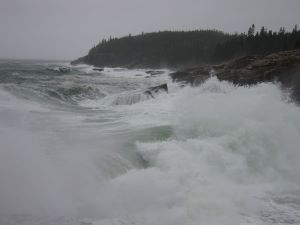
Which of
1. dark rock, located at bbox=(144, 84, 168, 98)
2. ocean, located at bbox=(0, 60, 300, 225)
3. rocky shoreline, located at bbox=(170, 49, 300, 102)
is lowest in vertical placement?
ocean, located at bbox=(0, 60, 300, 225)

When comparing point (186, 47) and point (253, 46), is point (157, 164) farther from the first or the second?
point (186, 47)

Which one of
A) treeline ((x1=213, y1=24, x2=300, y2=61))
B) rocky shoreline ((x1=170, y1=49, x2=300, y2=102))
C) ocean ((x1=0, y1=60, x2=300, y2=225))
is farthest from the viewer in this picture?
treeline ((x1=213, y1=24, x2=300, y2=61))

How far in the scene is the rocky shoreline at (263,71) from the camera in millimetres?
21172

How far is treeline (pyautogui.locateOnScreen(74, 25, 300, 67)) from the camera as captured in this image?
55.2 metres

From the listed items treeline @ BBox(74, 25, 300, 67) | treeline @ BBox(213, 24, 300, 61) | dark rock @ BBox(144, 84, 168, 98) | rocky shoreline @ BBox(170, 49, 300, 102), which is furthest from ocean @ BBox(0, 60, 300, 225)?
treeline @ BBox(213, 24, 300, 61)

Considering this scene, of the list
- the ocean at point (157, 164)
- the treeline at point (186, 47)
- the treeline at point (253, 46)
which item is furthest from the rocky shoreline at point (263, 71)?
the treeline at point (253, 46)

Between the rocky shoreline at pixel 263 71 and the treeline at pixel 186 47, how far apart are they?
1727 centimetres

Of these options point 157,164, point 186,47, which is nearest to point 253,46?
point 186,47

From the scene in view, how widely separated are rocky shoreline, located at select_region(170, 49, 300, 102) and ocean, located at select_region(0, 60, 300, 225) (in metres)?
6.68

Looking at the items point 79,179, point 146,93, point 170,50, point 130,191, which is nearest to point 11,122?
point 79,179

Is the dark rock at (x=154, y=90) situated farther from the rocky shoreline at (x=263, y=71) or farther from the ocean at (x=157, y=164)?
the ocean at (x=157, y=164)

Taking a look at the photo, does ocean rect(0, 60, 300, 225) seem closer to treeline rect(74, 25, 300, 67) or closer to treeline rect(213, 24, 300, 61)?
treeline rect(74, 25, 300, 67)

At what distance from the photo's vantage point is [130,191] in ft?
24.3

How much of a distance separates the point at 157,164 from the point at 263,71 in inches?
637
